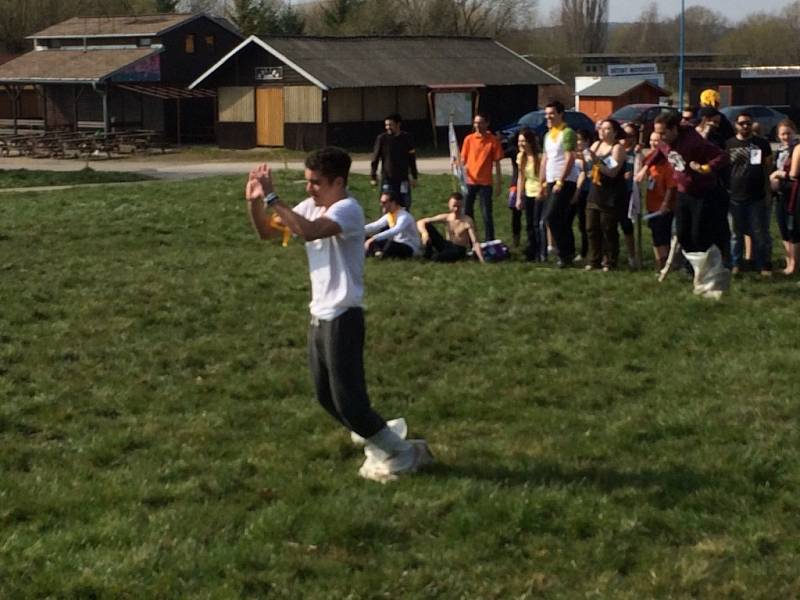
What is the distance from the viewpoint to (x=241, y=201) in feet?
67.1

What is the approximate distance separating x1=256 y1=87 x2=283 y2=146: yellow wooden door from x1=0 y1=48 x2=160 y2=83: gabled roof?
7579 mm

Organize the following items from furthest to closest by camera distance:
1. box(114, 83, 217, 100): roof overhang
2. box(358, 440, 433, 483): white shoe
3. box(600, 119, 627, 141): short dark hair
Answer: box(114, 83, 217, 100): roof overhang → box(600, 119, 627, 141): short dark hair → box(358, 440, 433, 483): white shoe

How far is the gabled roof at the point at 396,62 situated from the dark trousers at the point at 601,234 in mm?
30159

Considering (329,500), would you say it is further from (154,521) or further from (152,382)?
(152,382)

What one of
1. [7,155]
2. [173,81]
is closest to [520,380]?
[7,155]

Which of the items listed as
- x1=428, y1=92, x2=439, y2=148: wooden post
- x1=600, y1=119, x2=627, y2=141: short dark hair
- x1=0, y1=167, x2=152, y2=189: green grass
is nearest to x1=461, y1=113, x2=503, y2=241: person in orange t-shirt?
x1=600, y1=119, x2=627, y2=141: short dark hair

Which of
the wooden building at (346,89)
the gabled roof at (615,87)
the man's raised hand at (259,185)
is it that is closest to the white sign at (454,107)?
the wooden building at (346,89)

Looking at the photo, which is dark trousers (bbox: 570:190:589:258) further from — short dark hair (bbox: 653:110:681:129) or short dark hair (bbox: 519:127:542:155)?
short dark hair (bbox: 653:110:681:129)

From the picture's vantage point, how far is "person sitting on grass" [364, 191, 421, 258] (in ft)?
46.9

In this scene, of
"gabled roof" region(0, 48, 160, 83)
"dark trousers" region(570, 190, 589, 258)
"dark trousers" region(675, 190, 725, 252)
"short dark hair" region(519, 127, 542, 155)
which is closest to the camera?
"dark trousers" region(675, 190, 725, 252)

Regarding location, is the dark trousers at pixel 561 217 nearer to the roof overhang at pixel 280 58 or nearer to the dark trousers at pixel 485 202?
the dark trousers at pixel 485 202

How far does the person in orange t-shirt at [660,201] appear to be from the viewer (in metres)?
12.7

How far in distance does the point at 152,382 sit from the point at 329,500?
2.95 meters

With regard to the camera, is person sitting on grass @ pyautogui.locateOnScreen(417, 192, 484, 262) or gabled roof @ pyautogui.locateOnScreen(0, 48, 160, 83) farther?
gabled roof @ pyautogui.locateOnScreen(0, 48, 160, 83)
